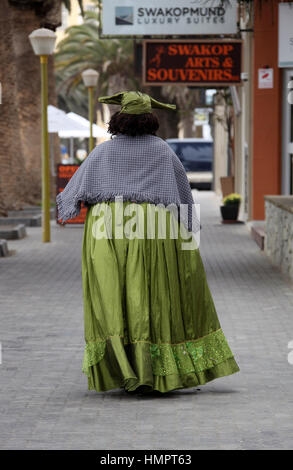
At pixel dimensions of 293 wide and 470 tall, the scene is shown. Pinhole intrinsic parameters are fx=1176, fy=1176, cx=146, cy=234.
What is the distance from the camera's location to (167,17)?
59.9ft

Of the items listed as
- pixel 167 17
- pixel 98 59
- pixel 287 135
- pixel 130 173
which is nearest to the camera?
pixel 130 173

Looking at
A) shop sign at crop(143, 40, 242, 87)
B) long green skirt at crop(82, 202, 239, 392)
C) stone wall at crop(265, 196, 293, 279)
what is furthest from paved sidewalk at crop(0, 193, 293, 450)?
shop sign at crop(143, 40, 242, 87)

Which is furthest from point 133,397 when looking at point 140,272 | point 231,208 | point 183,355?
point 231,208

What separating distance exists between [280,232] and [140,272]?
23.7 feet

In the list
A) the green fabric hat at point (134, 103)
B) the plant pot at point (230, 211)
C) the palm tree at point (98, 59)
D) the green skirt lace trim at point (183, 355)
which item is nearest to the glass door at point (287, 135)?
the plant pot at point (230, 211)

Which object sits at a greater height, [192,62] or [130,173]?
[192,62]

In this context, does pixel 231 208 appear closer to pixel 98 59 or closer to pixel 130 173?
pixel 130 173

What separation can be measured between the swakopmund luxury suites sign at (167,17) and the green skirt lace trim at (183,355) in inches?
467

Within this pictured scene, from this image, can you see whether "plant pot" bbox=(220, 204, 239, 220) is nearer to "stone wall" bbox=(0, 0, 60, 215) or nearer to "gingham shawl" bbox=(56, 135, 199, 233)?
"stone wall" bbox=(0, 0, 60, 215)

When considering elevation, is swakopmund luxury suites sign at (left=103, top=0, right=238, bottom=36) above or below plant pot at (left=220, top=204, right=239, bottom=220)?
above

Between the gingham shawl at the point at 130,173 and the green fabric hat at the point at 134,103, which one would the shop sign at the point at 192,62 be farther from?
the gingham shawl at the point at 130,173

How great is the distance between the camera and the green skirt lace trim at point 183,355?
6484 millimetres

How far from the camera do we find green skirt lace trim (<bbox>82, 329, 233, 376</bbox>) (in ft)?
21.3

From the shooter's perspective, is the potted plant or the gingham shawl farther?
the potted plant
